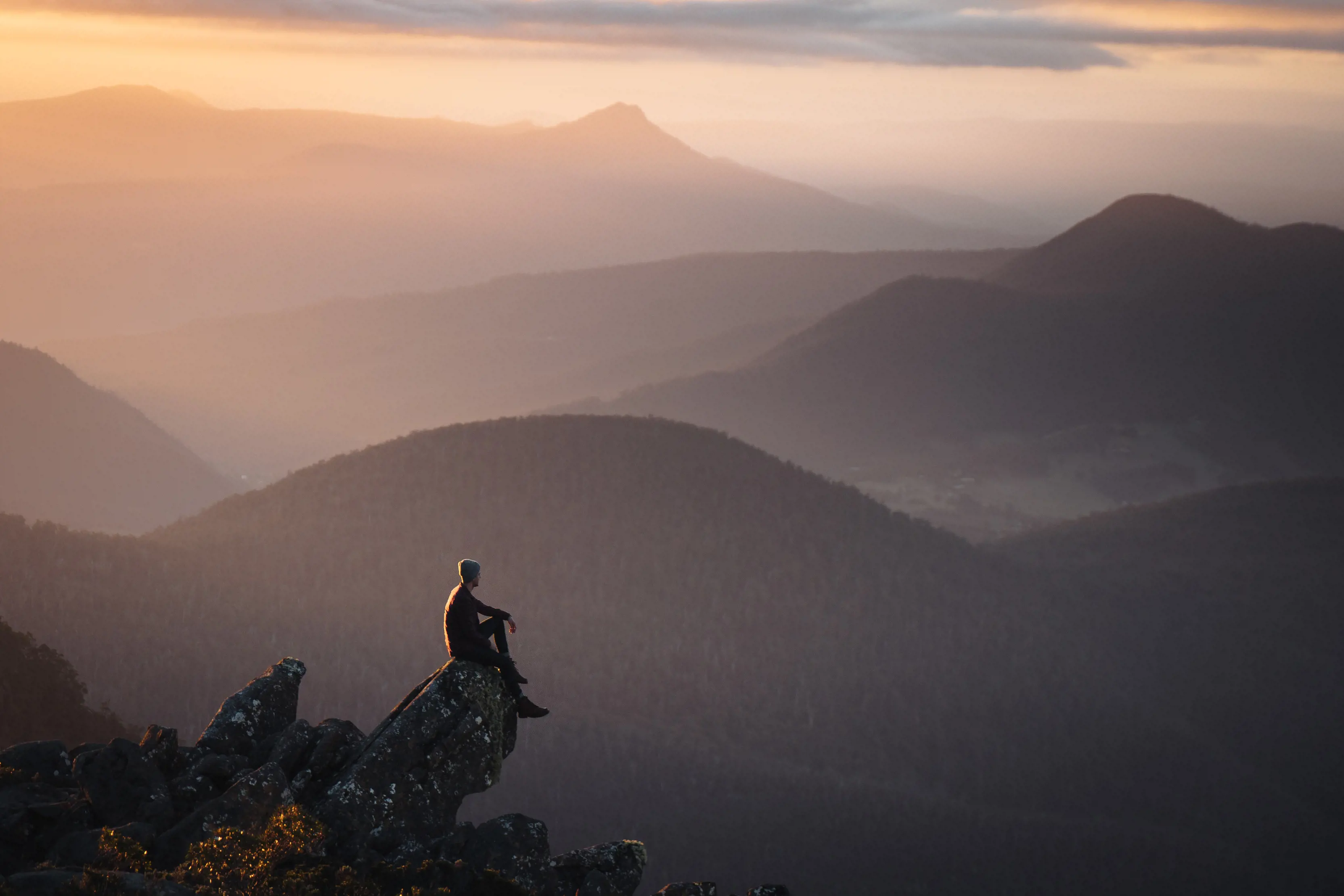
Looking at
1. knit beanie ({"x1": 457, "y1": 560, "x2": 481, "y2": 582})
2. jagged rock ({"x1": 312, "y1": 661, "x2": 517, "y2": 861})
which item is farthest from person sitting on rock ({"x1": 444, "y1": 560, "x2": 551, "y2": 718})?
jagged rock ({"x1": 312, "y1": 661, "x2": 517, "y2": 861})

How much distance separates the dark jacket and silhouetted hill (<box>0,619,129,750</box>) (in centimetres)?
1520

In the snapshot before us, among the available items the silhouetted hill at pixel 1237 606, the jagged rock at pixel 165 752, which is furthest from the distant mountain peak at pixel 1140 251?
the jagged rock at pixel 165 752

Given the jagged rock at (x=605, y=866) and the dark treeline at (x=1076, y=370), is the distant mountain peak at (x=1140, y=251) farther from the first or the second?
the jagged rock at (x=605, y=866)

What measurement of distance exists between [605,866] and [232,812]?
534cm

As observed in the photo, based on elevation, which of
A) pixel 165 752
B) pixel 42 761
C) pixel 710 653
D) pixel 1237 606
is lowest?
pixel 42 761

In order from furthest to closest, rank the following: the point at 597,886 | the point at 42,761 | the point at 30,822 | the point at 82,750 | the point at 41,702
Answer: the point at 41,702 → the point at 82,750 → the point at 42,761 → the point at 597,886 → the point at 30,822

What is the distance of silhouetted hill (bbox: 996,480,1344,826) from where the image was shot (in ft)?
183

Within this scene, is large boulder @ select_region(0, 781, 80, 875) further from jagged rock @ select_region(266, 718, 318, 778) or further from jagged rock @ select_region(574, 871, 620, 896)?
jagged rock @ select_region(574, 871, 620, 896)

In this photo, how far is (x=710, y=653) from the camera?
5353cm

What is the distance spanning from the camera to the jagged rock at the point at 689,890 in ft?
55.2

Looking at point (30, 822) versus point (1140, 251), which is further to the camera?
point (1140, 251)

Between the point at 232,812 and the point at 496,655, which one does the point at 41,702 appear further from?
the point at 496,655

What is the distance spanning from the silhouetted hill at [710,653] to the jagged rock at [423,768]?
22.2 meters

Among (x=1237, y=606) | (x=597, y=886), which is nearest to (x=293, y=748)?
(x=597, y=886)
